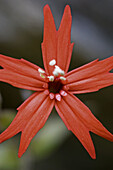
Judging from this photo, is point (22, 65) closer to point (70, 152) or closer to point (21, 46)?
point (21, 46)

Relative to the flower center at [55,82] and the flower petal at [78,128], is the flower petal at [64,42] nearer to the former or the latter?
the flower center at [55,82]

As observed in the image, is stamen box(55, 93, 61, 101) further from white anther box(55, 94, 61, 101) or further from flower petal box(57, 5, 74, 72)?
flower petal box(57, 5, 74, 72)

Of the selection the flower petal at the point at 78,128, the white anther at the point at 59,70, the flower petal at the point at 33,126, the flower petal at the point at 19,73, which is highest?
the flower petal at the point at 19,73

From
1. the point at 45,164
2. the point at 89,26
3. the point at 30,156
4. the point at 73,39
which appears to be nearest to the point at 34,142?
the point at 30,156

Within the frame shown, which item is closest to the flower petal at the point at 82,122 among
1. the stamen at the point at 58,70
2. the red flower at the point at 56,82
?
the red flower at the point at 56,82

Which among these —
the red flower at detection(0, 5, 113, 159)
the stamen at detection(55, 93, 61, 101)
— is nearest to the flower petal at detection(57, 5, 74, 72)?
the red flower at detection(0, 5, 113, 159)

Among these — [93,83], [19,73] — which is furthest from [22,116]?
[93,83]

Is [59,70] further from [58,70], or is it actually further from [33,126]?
[33,126]
